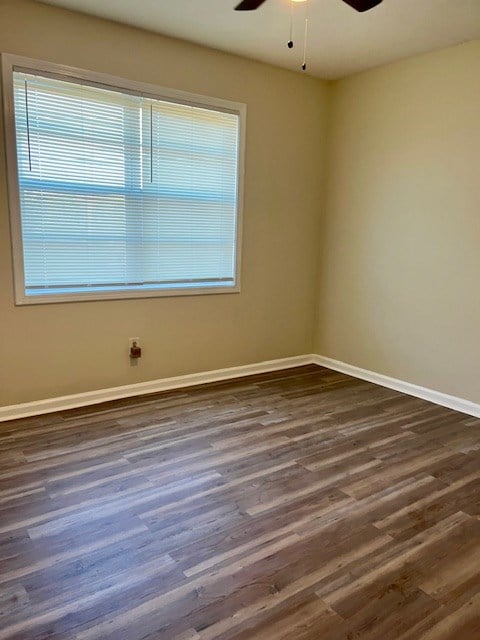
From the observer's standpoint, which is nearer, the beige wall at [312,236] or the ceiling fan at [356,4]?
the ceiling fan at [356,4]

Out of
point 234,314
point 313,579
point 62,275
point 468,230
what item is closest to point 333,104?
point 468,230

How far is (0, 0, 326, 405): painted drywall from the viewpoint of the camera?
10.2 feet

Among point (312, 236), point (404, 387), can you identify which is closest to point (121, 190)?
point (312, 236)

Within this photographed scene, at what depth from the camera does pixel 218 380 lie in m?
4.13

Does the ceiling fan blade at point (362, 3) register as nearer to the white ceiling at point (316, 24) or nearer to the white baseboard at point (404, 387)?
the white ceiling at point (316, 24)

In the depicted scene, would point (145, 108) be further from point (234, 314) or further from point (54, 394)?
point (54, 394)

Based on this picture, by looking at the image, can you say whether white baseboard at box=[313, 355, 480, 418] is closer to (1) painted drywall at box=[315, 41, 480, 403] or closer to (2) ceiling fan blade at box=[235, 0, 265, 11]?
(1) painted drywall at box=[315, 41, 480, 403]

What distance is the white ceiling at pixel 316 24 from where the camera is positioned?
2824 millimetres

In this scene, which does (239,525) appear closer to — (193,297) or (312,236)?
(193,297)

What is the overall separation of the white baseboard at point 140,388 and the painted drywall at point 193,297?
53mm

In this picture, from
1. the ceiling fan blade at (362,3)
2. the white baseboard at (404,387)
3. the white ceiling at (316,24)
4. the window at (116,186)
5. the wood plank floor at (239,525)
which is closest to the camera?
the wood plank floor at (239,525)

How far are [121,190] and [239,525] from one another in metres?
2.46

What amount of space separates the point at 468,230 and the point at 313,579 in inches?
106

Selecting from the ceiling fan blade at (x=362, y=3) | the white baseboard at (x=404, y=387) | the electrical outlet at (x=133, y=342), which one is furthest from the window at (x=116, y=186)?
the ceiling fan blade at (x=362, y=3)
